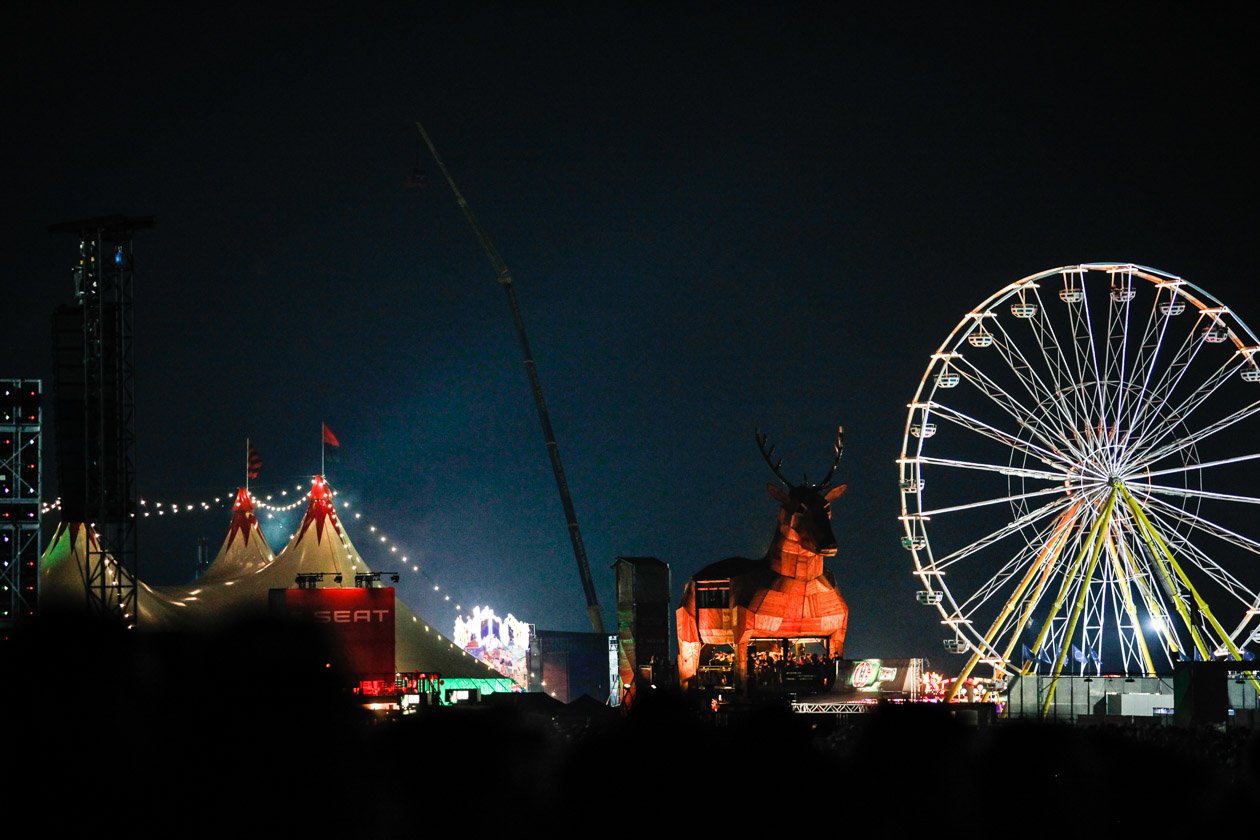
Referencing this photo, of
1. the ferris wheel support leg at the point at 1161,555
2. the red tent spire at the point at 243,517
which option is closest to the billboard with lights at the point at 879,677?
the ferris wheel support leg at the point at 1161,555

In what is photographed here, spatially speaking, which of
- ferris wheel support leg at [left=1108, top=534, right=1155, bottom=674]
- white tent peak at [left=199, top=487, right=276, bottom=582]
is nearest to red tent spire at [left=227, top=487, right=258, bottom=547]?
white tent peak at [left=199, top=487, right=276, bottom=582]

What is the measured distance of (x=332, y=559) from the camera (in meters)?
49.8

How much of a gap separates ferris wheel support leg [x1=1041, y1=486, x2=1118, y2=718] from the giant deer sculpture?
237 inches

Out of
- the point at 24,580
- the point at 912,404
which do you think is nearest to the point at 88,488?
the point at 24,580

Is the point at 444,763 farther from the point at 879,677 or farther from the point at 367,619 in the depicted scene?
the point at 367,619

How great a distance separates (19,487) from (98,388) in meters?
4.09

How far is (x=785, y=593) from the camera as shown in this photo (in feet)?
133

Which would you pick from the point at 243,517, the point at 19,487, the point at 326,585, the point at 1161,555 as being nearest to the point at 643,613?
the point at 326,585

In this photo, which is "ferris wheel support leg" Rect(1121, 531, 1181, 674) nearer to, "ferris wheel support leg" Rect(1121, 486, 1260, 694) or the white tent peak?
"ferris wheel support leg" Rect(1121, 486, 1260, 694)

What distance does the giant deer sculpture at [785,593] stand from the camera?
40.5 metres

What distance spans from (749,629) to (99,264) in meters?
18.9

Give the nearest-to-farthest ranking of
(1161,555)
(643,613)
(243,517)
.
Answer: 1. (1161,555)
2. (643,613)
3. (243,517)

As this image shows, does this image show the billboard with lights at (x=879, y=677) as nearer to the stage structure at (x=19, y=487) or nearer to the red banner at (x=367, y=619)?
the red banner at (x=367, y=619)

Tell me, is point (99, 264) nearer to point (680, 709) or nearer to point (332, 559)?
point (332, 559)
